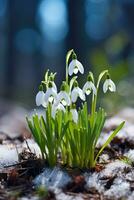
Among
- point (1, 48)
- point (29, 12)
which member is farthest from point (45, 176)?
point (1, 48)

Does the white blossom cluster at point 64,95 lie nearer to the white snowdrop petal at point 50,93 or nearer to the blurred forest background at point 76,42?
the white snowdrop petal at point 50,93

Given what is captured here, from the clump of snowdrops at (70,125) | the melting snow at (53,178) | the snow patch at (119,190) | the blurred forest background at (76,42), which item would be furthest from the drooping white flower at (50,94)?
Result: the blurred forest background at (76,42)

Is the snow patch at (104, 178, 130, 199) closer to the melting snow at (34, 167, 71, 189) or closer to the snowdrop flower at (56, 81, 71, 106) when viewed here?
the melting snow at (34, 167, 71, 189)

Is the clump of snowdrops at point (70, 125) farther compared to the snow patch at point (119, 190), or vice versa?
the clump of snowdrops at point (70, 125)

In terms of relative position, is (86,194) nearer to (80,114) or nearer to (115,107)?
(80,114)

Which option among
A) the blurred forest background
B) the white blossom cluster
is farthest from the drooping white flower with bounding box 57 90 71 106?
the blurred forest background

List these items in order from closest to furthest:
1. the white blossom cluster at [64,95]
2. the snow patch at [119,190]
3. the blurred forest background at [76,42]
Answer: the snow patch at [119,190] → the white blossom cluster at [64,95] → the blurred forest background at [76,42]

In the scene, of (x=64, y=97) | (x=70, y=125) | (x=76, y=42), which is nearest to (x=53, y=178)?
(x=70, y=125)

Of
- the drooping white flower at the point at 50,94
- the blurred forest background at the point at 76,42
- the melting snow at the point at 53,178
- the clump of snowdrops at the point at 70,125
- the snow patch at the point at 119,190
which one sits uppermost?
the blurred forest background at the point at 76,42
